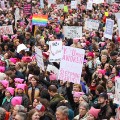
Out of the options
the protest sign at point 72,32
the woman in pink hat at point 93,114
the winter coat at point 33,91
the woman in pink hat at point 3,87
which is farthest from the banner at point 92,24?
the woman in pink hat at point 93,114

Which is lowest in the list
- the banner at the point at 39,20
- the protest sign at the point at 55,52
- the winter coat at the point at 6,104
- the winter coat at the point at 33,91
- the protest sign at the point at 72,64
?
the banner at the point at 39,20

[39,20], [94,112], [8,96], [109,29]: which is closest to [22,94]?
[8,96]

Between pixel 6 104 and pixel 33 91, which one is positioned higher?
pixel 33 91

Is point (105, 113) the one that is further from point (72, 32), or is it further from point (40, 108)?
point (72, 32)

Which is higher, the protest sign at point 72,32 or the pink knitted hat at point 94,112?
the pink knitted hat at point 94,112

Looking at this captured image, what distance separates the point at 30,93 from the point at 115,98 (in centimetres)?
229

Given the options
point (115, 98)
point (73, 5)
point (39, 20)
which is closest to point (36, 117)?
point (115, 98)

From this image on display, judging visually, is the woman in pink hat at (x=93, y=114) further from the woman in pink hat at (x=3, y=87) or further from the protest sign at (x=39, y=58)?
the protest sign at (x=39, y=58)

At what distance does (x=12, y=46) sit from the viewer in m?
15.7

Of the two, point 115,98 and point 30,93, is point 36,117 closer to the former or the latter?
point 115,98

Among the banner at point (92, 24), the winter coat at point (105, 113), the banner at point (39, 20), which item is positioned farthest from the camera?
the banner at point (39, 20)

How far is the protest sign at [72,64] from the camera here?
30.7ft

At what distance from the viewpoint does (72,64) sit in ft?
31.2

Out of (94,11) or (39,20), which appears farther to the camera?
(94,11)
